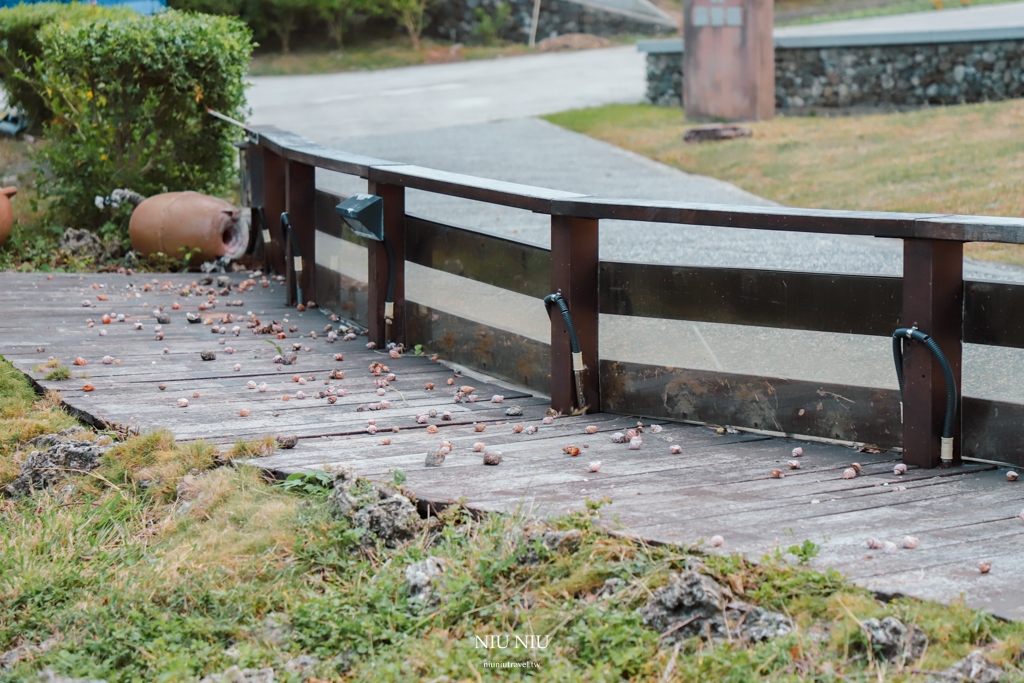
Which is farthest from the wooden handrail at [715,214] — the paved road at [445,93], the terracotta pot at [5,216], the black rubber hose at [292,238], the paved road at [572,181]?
the paved road at [445,93]

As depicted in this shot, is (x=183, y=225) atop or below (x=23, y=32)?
below

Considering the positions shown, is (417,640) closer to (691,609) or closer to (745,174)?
(691,609)

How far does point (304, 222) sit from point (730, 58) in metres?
10.3

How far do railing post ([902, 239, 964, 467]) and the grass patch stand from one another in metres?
4.91

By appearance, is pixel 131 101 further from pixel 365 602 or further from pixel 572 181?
pixel 365 602

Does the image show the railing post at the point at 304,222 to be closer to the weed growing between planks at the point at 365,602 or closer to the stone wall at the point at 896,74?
the weed growing between planks at the point at 365,602

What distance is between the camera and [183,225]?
29.4 feet

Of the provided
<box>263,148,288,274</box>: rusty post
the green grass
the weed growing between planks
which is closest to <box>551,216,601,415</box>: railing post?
the weed growing between planks

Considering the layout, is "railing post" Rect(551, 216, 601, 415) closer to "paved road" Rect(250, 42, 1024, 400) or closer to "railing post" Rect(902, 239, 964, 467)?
"paved road" Rect(250, 42, 1024, 400)

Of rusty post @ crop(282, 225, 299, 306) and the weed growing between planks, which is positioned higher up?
rusty post @ crop(282, 225, 299, 306)

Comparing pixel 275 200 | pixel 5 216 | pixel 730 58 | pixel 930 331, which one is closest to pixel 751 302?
pixel 930 331

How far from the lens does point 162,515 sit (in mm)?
4012

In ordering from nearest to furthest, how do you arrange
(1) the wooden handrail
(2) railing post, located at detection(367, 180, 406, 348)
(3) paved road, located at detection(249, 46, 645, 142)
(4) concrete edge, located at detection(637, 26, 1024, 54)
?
(1) the wooden handrail < (2) railing post, located at detection(367, 180, 406, 348) < (4) concrete edge, located at detection(637, 26, 1024, 54) < (3) paved road, located at detection(249, 46, 645, 142)

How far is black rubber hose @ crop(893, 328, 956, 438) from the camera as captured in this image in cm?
400
